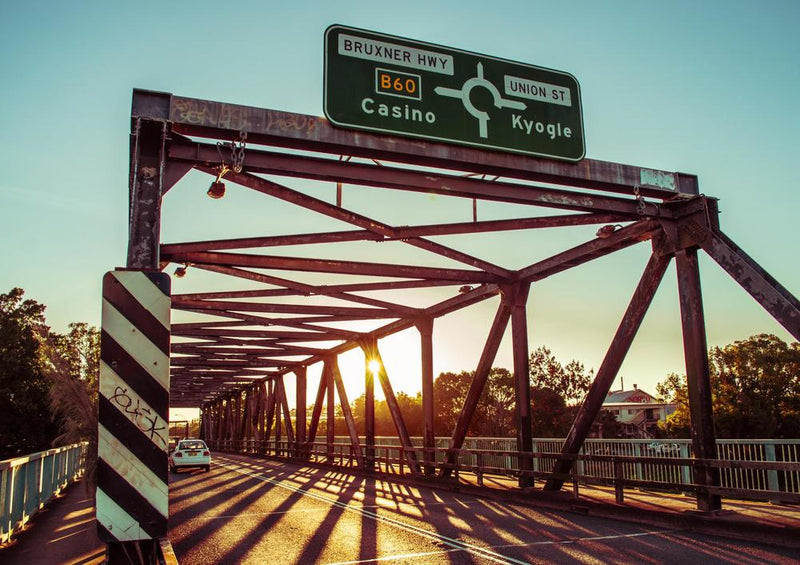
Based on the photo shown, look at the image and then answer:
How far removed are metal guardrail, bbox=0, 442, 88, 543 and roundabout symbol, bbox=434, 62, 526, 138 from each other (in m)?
6.52

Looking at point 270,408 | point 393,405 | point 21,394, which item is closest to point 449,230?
point 393,405

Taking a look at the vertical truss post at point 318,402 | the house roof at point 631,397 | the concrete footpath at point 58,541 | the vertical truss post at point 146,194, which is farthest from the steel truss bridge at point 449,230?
the house roof at point 631,397

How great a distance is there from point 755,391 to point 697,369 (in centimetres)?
3805

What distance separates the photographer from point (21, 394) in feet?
84.4

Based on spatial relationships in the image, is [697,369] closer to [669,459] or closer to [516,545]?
[669,459]

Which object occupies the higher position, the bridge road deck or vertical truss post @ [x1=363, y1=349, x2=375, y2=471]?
vertical truss post @ [x1=363, y1=349, x2=375, y2=471]

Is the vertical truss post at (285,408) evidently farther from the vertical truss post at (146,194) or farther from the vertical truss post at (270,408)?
the vertical truss post at (146,194)

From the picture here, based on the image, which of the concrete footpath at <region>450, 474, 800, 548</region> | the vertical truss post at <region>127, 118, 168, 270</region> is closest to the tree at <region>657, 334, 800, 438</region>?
the concrete footpath at <region>450, 474, 800, 548</region>

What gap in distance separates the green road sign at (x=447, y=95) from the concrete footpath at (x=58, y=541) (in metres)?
6.78

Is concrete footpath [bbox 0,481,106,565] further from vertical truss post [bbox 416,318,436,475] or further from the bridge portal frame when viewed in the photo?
vertical truss post [bbox 416,318,436,475]

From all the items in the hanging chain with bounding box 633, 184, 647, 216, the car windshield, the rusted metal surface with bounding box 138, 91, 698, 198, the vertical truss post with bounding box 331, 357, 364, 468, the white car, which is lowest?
the white car

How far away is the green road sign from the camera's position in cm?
820

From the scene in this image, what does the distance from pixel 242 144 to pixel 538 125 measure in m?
4.00

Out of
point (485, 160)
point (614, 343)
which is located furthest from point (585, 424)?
point (485, 160)
